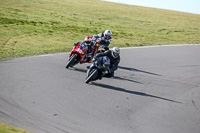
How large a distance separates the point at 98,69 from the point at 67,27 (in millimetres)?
16761

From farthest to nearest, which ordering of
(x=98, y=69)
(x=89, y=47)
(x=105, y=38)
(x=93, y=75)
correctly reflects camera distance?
1. (x=105, y=38)
2. (x=89, y=47)
3. (x=98, y=69)
4. (x=93, y=75)

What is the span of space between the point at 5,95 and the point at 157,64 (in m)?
8.23

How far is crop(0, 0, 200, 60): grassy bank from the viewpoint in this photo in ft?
61.8

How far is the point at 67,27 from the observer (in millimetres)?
26578

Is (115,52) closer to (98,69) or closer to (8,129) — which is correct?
(98,69)

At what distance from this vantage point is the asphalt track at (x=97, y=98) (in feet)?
23.2

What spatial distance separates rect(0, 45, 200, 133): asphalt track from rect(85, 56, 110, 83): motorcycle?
26 cm

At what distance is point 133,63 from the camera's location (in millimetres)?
14375

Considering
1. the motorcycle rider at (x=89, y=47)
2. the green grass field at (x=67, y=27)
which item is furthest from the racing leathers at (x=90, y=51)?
the green grass field at (x=67, y=27)

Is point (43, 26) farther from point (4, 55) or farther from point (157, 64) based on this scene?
point (157, 64)

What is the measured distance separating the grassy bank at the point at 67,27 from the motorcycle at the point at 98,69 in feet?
17.3

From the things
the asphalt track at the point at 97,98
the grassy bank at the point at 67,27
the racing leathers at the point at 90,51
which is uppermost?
the racing leathers at the point at 90,51

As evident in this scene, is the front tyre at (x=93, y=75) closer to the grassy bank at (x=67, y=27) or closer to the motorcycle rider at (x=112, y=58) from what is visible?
the motorcycle rider at (x=112, y=58)

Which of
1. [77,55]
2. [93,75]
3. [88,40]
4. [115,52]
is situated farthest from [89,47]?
[93,75]
